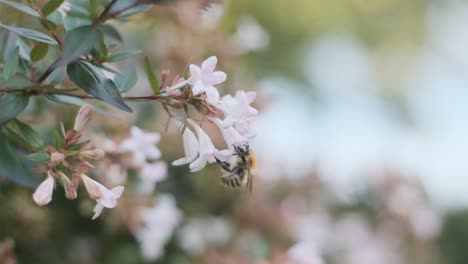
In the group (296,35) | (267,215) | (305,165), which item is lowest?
(267,215)

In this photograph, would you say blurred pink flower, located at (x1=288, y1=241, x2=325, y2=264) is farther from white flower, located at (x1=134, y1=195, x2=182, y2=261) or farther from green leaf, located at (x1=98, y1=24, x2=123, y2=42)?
green leaf, located at (x1=98, y1=24, x2=123, y2=42)

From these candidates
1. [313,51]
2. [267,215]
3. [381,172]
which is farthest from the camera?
[313,51]

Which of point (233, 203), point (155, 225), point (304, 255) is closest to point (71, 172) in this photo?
point (304, 255)

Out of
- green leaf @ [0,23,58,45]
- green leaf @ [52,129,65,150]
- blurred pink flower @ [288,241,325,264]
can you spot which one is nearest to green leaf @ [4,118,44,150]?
green leaf @ [52,129,65,150]

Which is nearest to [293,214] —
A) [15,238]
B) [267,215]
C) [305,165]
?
[267,215]

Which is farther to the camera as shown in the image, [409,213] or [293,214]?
[409,213]

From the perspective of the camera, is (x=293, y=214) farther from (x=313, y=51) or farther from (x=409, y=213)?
(x=313, y=51)

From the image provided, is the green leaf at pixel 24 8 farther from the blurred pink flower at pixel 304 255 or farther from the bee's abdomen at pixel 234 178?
the blurred pink flower at pixel 304 255

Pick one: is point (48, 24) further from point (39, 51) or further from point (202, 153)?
point (202, 153)
